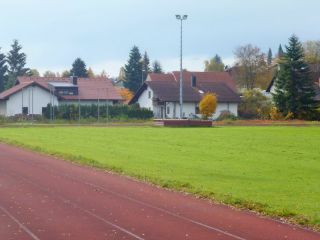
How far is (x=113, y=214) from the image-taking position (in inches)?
563

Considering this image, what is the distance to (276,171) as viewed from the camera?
75.3 ft

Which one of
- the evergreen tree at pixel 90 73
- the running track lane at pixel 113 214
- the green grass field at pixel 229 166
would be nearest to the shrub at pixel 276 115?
the green grass field at pixel 229 166

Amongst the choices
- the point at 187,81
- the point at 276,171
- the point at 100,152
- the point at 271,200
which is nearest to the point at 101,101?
the point at 187,81

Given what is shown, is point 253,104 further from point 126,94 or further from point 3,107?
point 126,94

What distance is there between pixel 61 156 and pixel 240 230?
1829cm

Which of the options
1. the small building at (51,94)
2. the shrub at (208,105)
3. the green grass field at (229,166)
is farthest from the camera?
the small building at (51,94)

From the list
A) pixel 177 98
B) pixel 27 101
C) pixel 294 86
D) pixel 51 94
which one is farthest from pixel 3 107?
pixel 294 86

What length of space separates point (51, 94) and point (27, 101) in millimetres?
3521

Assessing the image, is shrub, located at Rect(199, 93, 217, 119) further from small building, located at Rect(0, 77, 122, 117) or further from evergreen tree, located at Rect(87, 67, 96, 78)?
evergreen tree, located at Rect(87, 67, 96, 78)

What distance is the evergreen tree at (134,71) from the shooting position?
13738cm

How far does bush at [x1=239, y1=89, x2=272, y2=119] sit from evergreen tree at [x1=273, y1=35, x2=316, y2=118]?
8.56m

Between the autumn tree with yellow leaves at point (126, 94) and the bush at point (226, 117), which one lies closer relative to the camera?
the bush at point (226, 117)

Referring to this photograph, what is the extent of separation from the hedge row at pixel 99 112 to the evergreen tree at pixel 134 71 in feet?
143

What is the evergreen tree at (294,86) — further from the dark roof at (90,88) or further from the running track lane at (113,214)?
A: the running track lane at (113,214)
